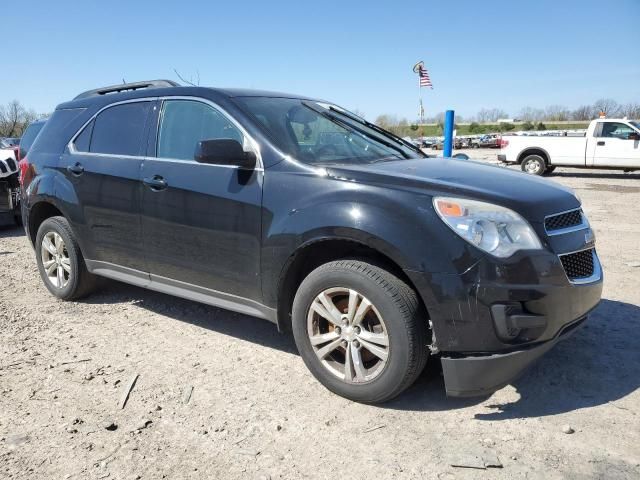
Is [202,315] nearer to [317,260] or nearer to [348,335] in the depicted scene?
[317,260]

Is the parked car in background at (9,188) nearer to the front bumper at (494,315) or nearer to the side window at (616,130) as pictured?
the front bumper at (494,315)

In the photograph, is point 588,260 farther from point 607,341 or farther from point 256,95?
point 256,95

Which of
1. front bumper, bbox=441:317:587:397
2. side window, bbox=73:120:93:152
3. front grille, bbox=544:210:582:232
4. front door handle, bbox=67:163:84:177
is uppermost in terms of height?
side window, bbox=73:120:93:152

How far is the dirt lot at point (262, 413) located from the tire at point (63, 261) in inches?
19.4

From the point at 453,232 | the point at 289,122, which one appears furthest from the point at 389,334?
the point at 289,122

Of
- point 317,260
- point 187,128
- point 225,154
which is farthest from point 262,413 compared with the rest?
point 187,128

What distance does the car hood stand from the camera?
271 cm

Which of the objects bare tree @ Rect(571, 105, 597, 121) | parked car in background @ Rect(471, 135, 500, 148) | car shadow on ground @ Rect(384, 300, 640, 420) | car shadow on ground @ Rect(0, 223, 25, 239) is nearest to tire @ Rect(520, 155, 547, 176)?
car shadow on ground @ Rect(384, 300, 640, 420)

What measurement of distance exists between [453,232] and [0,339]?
11.4 ft

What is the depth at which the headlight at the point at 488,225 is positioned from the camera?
8.40 feet

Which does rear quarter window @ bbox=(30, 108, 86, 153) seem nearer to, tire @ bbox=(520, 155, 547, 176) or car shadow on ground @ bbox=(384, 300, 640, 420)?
car shadow on ground @ bbox=(384, 300, 640, 420)

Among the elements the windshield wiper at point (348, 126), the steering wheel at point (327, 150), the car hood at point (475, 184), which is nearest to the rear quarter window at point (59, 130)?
the windshield wiper at point (348, 126)

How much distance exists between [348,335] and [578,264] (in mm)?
1311

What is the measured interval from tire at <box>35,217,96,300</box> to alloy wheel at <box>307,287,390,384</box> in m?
2.57
